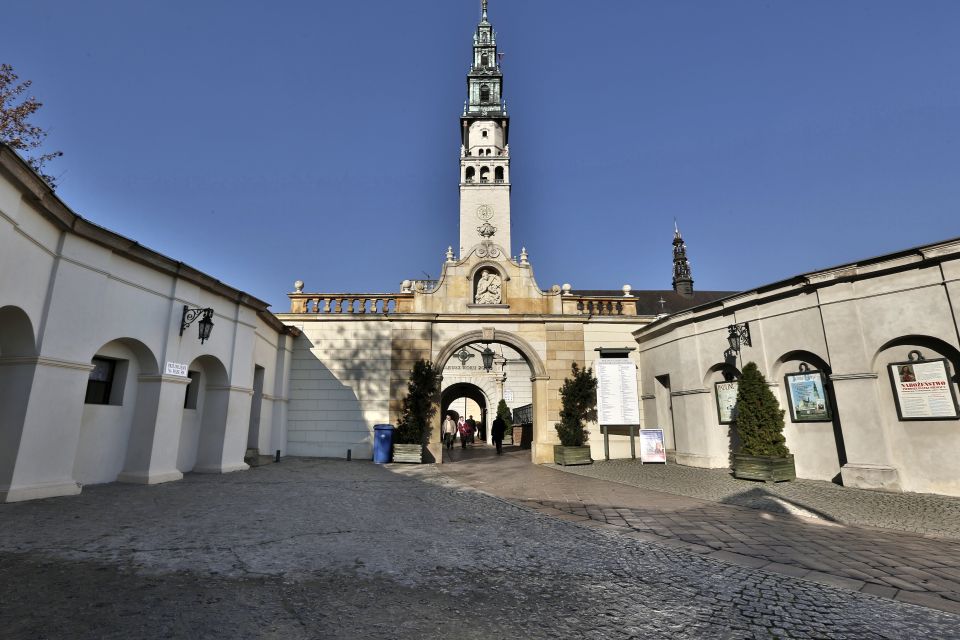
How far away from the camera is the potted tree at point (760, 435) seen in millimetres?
9766

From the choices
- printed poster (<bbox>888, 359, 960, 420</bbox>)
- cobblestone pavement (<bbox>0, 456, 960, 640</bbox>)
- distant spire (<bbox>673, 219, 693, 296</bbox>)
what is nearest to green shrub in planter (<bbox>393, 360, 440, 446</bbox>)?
cobblestone pavement (<bbox>0, 456, 960, 640</bbox>)

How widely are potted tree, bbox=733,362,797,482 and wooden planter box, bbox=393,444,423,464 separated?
8590mm

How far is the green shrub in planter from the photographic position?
14274 mm

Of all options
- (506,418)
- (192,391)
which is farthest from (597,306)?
(506,418)

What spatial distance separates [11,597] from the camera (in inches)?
126

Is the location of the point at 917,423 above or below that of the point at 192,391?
below

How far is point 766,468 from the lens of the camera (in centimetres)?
976

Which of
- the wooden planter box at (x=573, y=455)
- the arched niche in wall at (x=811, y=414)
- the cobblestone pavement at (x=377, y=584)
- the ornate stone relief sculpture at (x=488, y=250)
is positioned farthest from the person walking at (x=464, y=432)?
the cobblestone pavement at (x=377, y=584)

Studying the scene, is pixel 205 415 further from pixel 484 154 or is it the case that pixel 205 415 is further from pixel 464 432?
pixel 484 154

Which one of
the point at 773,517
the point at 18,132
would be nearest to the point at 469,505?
the point at 773,517

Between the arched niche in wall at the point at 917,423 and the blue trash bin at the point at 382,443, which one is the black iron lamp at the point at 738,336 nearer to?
the arched niche in wall at the point at 917,423

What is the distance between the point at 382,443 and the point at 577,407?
20.7 feet

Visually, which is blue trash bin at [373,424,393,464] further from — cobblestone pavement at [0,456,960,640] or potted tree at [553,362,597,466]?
cobblestone pavement at [0,456,960,640]

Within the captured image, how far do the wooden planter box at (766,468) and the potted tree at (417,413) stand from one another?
28.7ft
